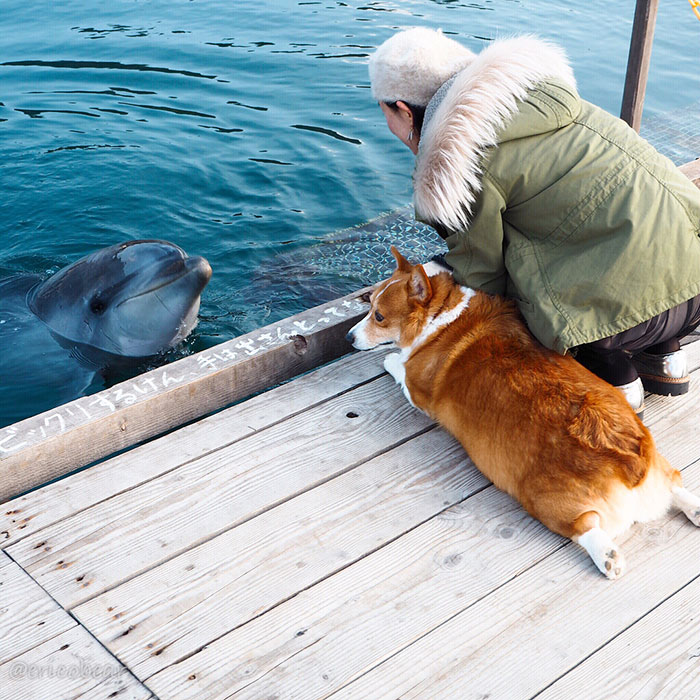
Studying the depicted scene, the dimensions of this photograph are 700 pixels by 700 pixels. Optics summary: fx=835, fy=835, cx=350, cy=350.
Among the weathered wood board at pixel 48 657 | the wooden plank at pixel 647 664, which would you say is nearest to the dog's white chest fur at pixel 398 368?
the wooden plank at pixel 647 664

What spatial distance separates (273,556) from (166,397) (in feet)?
3.37

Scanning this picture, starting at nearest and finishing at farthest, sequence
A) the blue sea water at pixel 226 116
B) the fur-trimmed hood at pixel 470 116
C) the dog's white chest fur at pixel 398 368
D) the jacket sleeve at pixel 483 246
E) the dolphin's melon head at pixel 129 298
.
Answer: the fur-trimmed hood at pixel 470 116 < the jacket sleeve at pixel 483 246 < the dog's white chest fur at pixel 398 368 < the dolphin's melon head at pixel 129 298 < the blue sea water at pixel 226 116

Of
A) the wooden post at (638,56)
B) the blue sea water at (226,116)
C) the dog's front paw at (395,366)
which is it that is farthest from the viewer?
the blue sea water at (226,116)

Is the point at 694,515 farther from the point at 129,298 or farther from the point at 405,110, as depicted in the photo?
the point at 129,298

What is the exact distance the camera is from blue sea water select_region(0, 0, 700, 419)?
7531 millimetres

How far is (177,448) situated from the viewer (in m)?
3.54

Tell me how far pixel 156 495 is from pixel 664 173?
235 centimetres

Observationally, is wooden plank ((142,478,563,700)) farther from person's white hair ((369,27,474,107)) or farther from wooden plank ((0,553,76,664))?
person's white hair ((369,27,474,107))

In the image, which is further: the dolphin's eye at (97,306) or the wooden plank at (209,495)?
the dolphin's eye at (97,306)

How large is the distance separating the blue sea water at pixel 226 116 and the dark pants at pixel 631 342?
3027 millimetres

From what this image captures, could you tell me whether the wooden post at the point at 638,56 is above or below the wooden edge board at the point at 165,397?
above

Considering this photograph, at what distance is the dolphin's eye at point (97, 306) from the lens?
17.3 ft

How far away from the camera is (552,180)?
10.5ft

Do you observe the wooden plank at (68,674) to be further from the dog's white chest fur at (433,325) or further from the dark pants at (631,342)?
the dark pants at (631,342)
